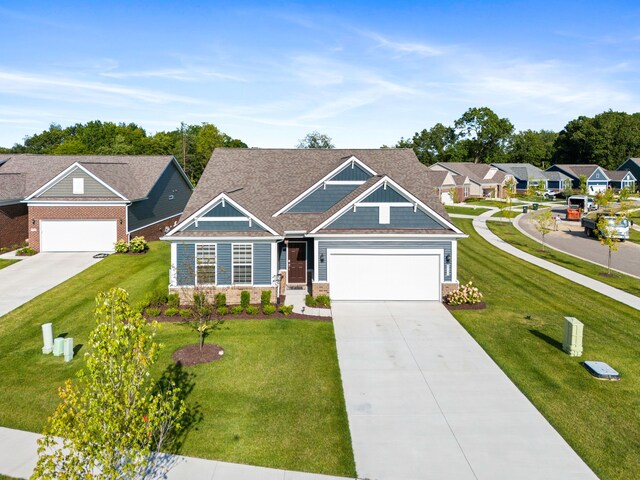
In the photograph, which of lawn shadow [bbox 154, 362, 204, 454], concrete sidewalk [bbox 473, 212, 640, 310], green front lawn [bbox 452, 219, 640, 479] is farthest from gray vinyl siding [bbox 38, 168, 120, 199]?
concrete sidewalk [bbox 473, 212, 640, 310]

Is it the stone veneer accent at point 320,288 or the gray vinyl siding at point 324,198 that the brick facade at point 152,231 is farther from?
the stone veneer accent at point 320,288

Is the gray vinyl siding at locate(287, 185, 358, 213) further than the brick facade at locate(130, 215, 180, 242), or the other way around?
the brick facade at locate(130, 215, 180, 242)

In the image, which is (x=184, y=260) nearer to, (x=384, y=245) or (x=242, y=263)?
(x=242, y=263)

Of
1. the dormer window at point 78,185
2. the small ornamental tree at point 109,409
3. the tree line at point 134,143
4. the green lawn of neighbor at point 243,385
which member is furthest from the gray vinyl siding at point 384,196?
the tree line at point 134,143

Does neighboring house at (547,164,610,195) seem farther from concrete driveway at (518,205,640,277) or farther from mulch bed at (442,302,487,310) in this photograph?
mulch bed at (442,302,487,310)

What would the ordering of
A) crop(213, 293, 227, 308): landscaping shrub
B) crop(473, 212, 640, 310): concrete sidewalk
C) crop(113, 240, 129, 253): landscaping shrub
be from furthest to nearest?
crop(113, 240, 129, 253): landscaping shrub < crop(473, 212, 640, 310): concrete sidewalk < crop(213, 293, 227, 308): landscaping shrub
